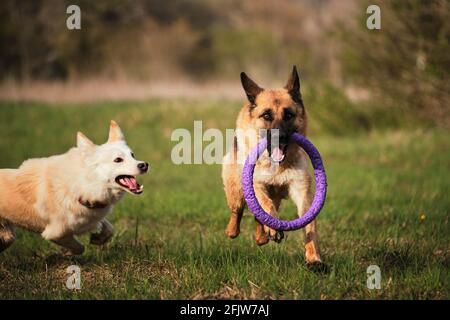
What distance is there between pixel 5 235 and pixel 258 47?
31.1 m

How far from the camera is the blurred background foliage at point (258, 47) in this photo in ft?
50.1

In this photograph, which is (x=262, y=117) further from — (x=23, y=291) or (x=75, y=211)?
(x=23, y=291)

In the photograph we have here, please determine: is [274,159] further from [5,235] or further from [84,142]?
[5,235]

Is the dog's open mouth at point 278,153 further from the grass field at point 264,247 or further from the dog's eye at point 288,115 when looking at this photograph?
the grass field at point 264,247

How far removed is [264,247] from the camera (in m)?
5.65

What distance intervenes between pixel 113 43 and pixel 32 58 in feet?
17.7

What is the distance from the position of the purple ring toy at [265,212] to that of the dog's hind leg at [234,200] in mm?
660

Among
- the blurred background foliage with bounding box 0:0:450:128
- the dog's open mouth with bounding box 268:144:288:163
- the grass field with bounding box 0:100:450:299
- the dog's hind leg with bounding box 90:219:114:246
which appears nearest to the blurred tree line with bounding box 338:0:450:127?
the blurred background foliage with bounding box 0:0:450:128

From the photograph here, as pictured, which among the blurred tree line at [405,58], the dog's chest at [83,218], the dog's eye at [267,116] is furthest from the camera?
the blurred tree line at [405,58]

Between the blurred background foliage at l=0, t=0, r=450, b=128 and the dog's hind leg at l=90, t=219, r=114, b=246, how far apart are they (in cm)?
947

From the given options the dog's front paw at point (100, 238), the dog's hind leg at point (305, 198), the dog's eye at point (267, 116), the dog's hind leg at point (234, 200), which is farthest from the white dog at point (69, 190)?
the dog's hind leg at point (305, 198)

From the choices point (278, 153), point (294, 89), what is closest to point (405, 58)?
point (294, 89)

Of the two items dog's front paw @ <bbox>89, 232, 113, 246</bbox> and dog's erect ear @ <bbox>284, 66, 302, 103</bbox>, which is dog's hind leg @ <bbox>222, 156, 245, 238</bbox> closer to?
dog's erect ear @ <bbox>284, 66, 302, 103</bbox>

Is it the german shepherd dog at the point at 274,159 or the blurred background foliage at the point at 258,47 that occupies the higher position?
the blurred background foliage at the point at 258,47
